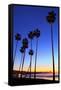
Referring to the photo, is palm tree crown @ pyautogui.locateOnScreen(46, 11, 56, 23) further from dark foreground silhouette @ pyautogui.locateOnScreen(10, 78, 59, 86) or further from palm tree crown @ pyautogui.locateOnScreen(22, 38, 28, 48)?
dark foreground silhouette @ pyautogui.locateOnScreen(10, 78, 59, 86)

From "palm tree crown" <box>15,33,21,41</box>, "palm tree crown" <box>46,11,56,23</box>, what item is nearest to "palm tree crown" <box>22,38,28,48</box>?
"palm tree crown" <box>15,33,21,41</box>

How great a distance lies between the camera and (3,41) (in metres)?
1.92

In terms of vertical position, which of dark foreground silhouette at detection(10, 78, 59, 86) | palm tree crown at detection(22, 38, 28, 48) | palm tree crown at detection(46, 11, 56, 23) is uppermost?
palm tree crown at detection(46, 11, 56, 23)

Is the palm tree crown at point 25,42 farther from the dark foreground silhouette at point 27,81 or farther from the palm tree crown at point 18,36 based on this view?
the dark foreground silhouette at point 27,81

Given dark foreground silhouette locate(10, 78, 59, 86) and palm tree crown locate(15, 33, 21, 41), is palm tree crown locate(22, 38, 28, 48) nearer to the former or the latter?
palm tree crown locate(15, 33, 21, 41)

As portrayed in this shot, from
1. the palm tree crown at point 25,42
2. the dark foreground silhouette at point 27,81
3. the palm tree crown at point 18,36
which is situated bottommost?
the dark foreground silhouette at point 27,81

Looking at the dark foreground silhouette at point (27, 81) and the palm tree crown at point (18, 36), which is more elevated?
the palm tree crown at point (18, 36)

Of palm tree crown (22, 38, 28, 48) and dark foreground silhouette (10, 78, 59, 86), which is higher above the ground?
palm tree crown (22, 38, 28, 48)

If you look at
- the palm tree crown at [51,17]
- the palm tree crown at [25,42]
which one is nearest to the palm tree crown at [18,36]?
the palm tree crown at [25,42]

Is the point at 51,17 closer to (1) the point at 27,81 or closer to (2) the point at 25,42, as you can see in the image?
(2) the point at 25,42
